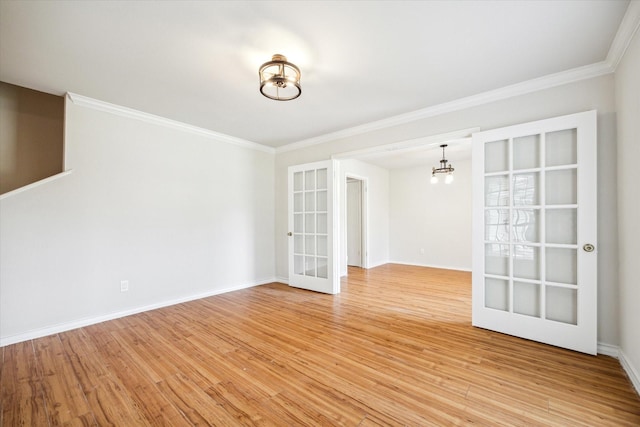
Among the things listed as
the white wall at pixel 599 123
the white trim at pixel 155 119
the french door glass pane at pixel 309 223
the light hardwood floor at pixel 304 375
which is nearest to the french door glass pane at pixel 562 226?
the white wall at pixel 599 123

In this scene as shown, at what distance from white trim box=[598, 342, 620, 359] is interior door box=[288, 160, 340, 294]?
116 inches

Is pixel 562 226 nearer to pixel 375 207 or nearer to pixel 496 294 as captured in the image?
pixel 496 294

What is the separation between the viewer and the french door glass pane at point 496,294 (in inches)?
108

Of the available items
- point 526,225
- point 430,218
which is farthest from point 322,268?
point 430,218

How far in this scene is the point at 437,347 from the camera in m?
2.46

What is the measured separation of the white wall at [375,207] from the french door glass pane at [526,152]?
10.8 feet

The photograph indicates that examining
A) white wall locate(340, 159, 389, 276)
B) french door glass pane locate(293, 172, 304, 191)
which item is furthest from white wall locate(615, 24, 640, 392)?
white wall locate(340, 159, 389, 276)

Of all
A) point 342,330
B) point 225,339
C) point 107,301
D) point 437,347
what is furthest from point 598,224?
point 107,301

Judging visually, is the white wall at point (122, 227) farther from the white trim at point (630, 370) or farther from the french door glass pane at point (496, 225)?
the white trim at point (630, 370)

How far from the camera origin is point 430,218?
652 centimetres

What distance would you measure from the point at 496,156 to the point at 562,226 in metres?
0.89

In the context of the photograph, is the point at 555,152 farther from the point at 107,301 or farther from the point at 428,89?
the point at 107,301

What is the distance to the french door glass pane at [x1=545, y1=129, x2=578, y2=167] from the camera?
2.40 meters

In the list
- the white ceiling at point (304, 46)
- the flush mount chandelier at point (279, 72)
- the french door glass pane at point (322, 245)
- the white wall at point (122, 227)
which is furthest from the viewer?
the french door glass pane at point (322, 245)
